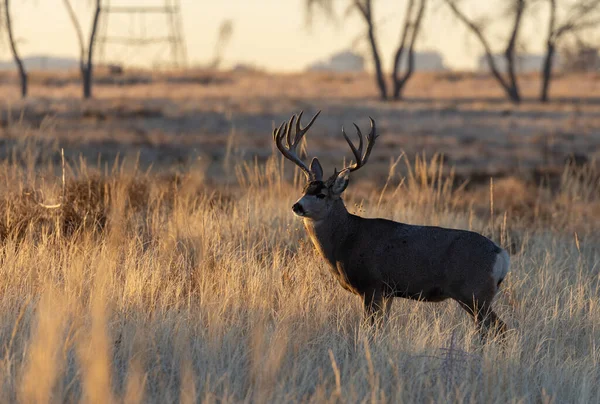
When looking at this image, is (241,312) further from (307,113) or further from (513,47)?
(513,47)

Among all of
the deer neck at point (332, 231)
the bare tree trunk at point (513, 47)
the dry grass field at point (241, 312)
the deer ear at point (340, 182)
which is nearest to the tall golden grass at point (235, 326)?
the dry grass field at point (241, 312)

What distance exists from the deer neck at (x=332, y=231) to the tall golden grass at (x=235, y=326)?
0.35 m

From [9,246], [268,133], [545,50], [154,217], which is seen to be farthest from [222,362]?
[545,50]

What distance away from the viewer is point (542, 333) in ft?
21.2

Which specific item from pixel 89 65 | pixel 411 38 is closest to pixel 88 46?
pixel 89 65

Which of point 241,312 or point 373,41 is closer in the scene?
point 241,312

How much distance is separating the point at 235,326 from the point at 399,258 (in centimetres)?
135

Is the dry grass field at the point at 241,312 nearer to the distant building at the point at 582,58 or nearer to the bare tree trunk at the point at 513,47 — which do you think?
the distant building at the point at 582,58

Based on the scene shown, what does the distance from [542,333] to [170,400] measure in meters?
3.07

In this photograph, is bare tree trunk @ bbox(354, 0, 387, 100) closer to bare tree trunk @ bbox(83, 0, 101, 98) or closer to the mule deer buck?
bare tree trunk @ bbox(83, 0, 101, 98)

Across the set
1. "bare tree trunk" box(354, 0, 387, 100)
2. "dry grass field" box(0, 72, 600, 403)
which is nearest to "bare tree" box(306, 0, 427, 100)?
"bare tree trunk" box(354, 0, 387, 100)

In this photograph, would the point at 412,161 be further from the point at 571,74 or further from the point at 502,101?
the point at 571,74

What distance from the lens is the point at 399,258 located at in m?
6.44

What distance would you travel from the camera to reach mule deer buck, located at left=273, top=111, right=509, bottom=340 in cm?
628
